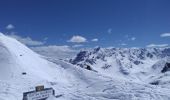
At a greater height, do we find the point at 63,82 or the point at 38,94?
the point at 63,82

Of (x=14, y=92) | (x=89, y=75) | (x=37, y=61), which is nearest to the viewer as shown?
(x=14, y=92)

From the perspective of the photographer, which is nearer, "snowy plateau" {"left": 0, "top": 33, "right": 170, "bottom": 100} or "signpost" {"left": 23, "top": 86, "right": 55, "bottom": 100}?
"signpost" {"left": 23, "top": 86, "right": 55, "bottom": 100}

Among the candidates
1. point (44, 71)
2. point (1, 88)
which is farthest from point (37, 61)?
point (1, 88)

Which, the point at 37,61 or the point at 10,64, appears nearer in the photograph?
the point at 10,64

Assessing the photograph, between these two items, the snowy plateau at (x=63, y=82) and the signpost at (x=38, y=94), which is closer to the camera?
the signpost at (x=38, y=94)

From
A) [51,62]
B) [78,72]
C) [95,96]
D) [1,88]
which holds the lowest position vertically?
[95,96]

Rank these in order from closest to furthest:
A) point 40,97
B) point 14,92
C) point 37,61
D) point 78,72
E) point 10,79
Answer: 1. point 40,97
2. point 14,92
3. point 10,79
4. point 78,72
5. point 37,61

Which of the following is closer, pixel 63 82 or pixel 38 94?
pixel 38 94

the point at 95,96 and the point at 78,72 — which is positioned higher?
the point at 78,72

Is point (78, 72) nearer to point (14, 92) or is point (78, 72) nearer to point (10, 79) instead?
point (10, 79)

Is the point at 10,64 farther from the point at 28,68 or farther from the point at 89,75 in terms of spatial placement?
the point at 89,75
